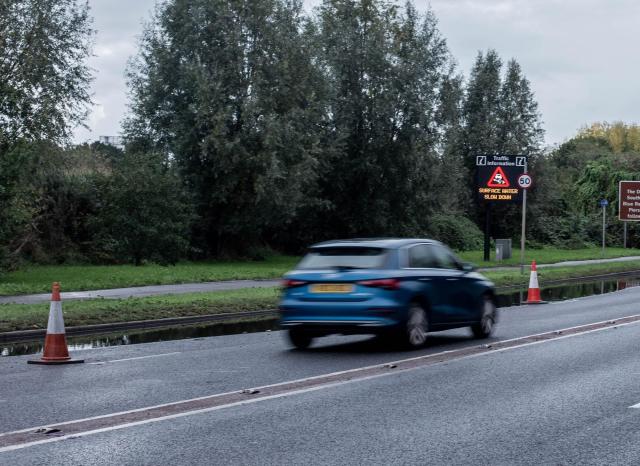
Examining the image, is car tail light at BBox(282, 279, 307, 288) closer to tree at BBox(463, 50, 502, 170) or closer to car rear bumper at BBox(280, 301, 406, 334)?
car rear bumper at BBox(280, 301, 406, 334)

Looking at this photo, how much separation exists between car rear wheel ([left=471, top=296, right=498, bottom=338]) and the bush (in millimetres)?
43976

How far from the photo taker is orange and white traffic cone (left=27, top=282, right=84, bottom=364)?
1218 cm

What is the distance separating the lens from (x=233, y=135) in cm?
4203

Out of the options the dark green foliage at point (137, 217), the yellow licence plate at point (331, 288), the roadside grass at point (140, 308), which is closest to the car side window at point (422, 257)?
the yellow licence plate at point (331, 288)

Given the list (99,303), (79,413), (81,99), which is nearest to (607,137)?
(81,99)

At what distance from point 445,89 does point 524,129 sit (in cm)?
1657

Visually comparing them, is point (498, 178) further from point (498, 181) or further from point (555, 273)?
point (555, 273)

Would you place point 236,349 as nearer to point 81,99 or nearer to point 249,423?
point 249,423

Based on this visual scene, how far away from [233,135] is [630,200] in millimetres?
28370

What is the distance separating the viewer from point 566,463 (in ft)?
21.6

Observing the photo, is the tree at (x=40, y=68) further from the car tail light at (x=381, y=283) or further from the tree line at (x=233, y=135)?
the car tail light at (x=381, y=283)

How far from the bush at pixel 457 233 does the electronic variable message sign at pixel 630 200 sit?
904 cm

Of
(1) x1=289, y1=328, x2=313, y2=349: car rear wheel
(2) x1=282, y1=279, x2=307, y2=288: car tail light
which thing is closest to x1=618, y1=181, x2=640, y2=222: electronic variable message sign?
(1) x1=289, y1=328, x2=313, y2=349: car rear wheel

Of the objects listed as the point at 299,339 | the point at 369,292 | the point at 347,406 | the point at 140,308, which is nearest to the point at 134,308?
the point at 140,308
